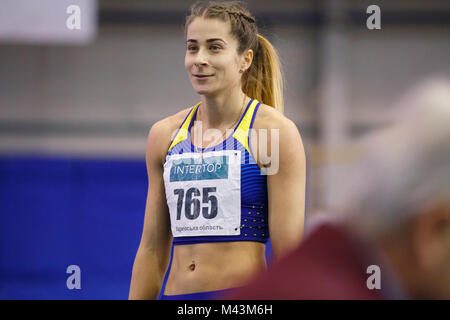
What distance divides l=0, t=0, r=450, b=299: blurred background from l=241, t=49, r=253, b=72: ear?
3454 mm

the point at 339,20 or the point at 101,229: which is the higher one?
the point at 339,20

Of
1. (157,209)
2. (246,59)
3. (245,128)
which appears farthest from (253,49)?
(157,209)

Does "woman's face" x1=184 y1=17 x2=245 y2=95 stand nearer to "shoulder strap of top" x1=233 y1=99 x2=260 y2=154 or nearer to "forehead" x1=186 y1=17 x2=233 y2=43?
"forehead" x1=186 y1=17 x2=233 y2=43

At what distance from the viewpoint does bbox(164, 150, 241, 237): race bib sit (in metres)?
1.94

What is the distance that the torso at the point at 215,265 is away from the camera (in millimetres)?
Result: 1888

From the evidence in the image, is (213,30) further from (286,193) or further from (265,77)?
(286,193)

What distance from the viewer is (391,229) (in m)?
0.66

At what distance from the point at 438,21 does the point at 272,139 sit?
5.16 m

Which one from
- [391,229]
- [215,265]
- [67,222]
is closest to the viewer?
[391,229]

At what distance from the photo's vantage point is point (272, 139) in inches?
78.0

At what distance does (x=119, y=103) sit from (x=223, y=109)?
15.1 ft

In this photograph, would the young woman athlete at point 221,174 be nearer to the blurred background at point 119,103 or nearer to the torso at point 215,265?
the torso at point 215,265
